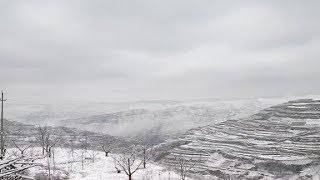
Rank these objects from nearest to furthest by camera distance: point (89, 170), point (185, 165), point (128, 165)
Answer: point (128, 165) < point (89, 170) < point (185, 165)

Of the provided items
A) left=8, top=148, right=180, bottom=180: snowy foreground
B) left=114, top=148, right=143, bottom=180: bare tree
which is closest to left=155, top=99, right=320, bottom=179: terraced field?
left=114, top=148, right=143, bottom=180: bare tree

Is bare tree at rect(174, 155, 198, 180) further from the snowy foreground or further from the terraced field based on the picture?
the snowy foreground

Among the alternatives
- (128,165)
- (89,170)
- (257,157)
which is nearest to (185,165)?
(257,157)

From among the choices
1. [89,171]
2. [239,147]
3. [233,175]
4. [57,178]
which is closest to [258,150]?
[239,147]

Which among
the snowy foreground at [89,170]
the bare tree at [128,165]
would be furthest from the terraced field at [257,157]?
the snowy foreground at [89,170]

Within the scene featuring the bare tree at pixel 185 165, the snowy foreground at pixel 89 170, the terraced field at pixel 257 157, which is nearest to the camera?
the snowy foreground at pixel 89 170

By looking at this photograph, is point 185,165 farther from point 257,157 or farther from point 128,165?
point 128,165

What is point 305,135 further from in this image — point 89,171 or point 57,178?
point 57,178

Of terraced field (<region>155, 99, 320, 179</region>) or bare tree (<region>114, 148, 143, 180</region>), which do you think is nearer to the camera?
bare tree (<region>114, 148, 143, 180</region>)

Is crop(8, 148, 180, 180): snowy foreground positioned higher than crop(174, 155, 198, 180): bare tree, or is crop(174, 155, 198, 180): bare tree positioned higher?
crop(8, 148, 180, 180): snowy foreground

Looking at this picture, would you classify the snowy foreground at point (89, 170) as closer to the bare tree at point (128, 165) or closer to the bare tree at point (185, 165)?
the bare tree at point (128, 165)

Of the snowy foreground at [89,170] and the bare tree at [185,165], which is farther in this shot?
the bare tree at [185,165]

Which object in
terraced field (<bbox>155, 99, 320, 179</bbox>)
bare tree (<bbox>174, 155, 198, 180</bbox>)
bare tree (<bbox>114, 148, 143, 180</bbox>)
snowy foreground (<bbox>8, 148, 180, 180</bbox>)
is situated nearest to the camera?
bare tree (<bbox>114, 148, 143, 180</bbox>)
